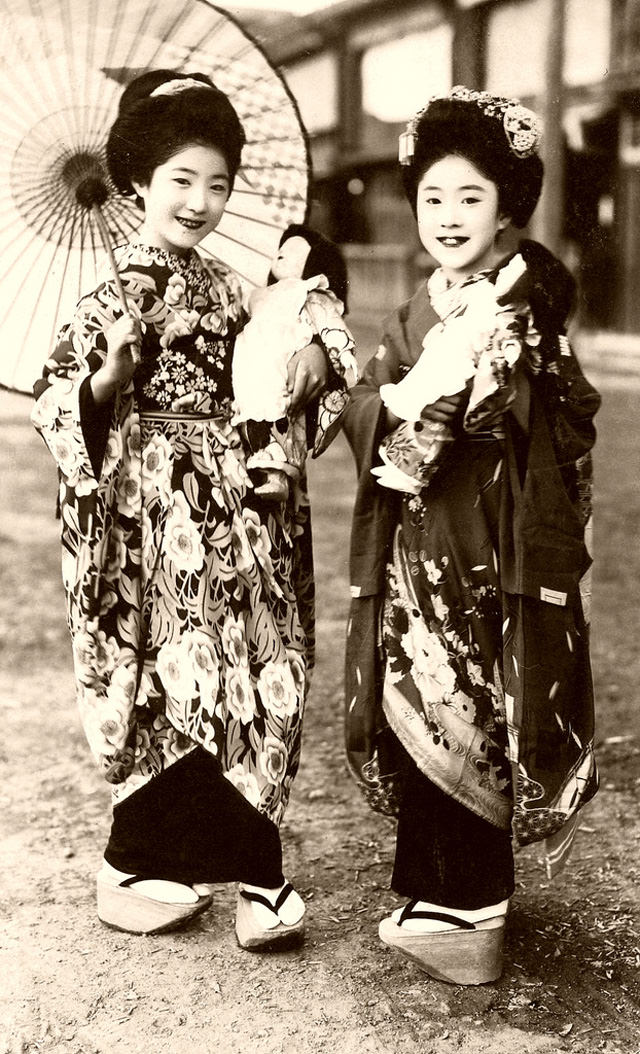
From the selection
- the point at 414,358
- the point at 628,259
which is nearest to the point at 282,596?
the point at 414,358

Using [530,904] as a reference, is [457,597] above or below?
above

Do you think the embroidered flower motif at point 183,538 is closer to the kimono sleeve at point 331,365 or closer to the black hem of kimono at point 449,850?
the kimono sleeve at point 331,365

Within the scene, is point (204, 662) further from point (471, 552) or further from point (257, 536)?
point (471, 552)

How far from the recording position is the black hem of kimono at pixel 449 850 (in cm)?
270

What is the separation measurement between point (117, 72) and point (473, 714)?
5.56 ft

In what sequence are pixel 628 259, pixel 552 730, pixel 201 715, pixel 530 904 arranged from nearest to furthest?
pixel 552 730, pixel 201 715, pixel 530 904, pixel 628 259

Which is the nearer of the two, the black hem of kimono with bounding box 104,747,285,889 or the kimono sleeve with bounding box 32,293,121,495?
the kimono sleeve with bounding box 32,293,121,495

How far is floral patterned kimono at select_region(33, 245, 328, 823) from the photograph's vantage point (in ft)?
8.91

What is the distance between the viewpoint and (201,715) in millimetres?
2752

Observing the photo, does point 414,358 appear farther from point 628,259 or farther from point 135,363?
point 628,259

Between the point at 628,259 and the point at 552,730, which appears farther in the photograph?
the point at 628,259

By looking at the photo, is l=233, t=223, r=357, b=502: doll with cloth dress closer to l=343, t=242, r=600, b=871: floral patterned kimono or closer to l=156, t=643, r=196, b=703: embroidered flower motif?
l=343, t=242, r=600, b=871: floral patterned kimono

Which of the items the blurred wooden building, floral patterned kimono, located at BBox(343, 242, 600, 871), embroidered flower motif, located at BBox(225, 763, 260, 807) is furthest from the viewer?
the blurred wooden building

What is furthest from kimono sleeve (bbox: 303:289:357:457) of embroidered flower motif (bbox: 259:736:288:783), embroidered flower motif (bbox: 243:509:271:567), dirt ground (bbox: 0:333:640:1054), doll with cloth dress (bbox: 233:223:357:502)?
dirt ground (bbox: 0:333:640:1054)
